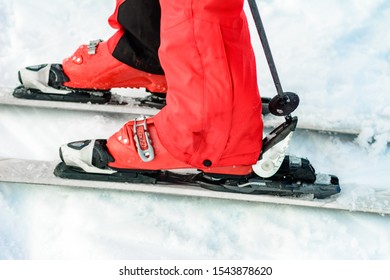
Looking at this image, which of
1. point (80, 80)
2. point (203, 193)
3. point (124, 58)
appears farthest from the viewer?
point (80, 80)

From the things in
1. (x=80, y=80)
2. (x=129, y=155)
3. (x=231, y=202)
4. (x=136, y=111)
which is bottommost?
(x=231, y=202)

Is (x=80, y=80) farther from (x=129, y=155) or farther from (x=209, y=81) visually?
(x=209, y=81)

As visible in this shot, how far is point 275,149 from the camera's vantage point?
5.99 feet

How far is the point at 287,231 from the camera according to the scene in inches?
75.1

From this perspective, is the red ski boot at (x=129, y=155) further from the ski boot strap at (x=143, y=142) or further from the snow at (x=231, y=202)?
the snow at (x=231, y=202)

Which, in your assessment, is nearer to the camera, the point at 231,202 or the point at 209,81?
the point at 209,81

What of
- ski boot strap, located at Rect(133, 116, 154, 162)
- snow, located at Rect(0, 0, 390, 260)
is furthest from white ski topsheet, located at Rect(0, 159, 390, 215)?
ski boot strap, located at Rect(133, 116, 154, 162)

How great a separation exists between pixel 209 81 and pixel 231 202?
0.56 meters

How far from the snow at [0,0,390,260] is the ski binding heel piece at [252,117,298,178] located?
6.7 inches

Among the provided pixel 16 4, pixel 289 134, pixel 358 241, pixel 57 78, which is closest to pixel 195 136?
pixel 289 134

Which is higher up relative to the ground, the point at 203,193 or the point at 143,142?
the point at 143,142

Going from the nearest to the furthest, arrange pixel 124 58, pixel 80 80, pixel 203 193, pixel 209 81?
1. pixel 209 81
2. pixel 203 193
3. pixel 124 58
4. pixel 80 80

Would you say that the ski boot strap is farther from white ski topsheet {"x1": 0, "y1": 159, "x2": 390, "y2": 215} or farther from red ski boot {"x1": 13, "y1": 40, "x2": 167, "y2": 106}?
red ski boot {"x1": 13, "y1": 40, "x2": 167, "y2": 106}

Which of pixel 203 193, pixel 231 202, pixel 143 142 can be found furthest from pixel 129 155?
pixel 231 202
